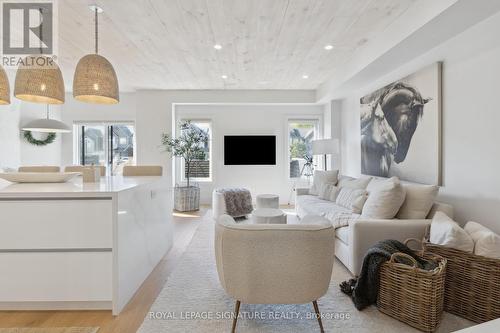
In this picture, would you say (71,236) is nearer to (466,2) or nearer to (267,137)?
(466,2)

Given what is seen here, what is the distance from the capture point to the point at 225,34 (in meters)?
3.07

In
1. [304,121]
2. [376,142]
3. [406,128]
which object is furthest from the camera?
[304,121]

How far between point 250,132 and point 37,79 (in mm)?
4558

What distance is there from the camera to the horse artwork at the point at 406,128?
2.95 m

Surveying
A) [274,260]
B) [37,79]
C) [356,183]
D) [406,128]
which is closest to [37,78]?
[37,79]

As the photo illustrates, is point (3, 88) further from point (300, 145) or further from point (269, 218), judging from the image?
point (300, 145)

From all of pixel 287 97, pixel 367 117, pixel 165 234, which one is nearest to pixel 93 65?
pixel 165 234

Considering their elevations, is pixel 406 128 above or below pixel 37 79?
below

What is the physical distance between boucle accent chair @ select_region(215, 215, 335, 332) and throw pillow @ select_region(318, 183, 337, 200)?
2.72 m

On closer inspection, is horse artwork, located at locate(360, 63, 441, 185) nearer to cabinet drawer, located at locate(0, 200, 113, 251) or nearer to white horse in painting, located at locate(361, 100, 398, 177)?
white horse in painting, located at locate(361, 100, 398, 177)

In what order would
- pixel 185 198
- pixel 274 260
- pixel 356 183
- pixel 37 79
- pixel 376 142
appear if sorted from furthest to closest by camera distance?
1. pixel 185 198
2. pixel 376 142
3. pixel 356 183
4. pixel 37 79
5. pixel 274 260

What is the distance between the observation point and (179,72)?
4.53 meters

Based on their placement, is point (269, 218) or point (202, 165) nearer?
point (269, 218)

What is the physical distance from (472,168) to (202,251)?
9.98 feet
